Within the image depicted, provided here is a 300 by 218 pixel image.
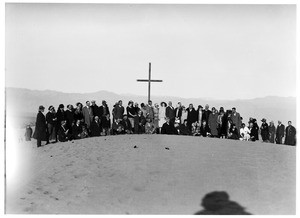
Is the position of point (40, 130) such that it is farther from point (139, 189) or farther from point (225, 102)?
point (225, 102)

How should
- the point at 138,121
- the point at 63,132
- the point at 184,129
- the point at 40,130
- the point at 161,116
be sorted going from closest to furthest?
the point at 40,130 < the point at 63,132 < the point at 138,121 < the point at 184,129 < the point at 161,116

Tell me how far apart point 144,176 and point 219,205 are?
238cm

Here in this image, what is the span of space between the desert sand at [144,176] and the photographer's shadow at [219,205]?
0.56 feet

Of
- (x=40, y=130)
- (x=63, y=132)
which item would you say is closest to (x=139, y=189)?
(x=63, y=132)

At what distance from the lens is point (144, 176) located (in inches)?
468

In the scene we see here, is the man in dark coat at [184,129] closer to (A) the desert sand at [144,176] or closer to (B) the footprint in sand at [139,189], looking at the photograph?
(A) the desert sand at [144,176]

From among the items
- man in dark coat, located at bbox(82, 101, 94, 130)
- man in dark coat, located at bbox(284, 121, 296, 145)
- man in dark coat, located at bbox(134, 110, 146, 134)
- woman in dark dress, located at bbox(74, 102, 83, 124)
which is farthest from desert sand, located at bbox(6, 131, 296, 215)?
man in dark coat, located at bbox(284, 121, 296, 145)

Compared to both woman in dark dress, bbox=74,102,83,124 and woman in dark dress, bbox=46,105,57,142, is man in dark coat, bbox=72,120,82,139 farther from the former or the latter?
woman in dark dress, bbox=46,105,57,142

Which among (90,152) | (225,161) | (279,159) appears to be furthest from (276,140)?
(90,152)

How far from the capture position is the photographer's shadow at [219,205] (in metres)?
10.3

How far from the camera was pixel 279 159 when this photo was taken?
1345 centimetres

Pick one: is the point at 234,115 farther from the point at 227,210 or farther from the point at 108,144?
the point at 227,210

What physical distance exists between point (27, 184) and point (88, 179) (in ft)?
5.77

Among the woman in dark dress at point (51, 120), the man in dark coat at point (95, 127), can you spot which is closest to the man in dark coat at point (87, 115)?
the man in dark coat at point (95, 127)
